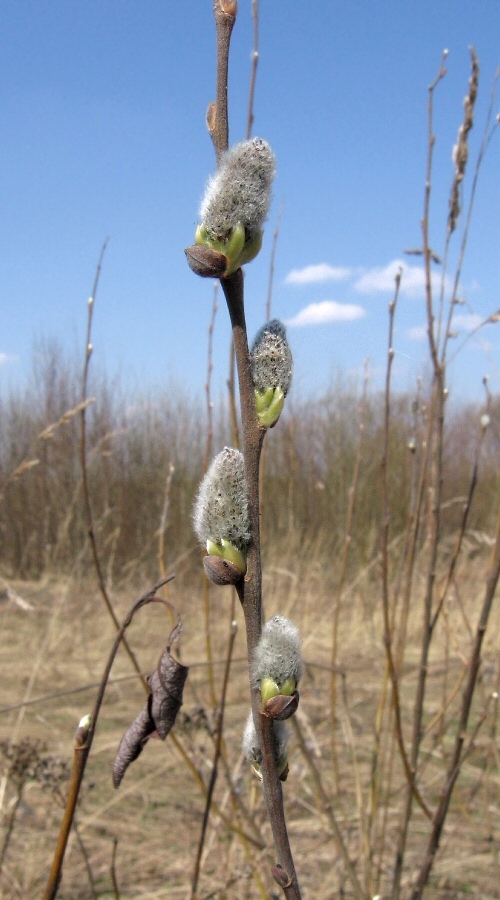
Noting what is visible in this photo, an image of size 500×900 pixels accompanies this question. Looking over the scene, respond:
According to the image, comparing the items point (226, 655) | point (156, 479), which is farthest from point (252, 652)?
point (156, 479)

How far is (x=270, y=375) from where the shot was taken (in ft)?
1.49

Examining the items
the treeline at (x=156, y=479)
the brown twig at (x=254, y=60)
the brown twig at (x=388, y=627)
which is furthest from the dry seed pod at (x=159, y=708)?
the treeline at (x=156, y=479)

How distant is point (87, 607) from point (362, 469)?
8.92ft

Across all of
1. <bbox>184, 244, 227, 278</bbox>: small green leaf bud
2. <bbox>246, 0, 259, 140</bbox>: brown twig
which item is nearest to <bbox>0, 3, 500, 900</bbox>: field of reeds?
<bbox>184, 244, 227, 278</bbox>: small green leaf bud

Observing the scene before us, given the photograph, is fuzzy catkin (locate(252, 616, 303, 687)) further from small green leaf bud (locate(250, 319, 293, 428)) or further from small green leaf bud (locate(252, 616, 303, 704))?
small green leaf bud (locate(250, 319, 293, 428))

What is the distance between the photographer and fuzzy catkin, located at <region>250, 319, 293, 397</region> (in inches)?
17.9

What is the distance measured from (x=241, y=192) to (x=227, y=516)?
192mm

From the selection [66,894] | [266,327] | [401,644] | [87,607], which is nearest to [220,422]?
[87,607]

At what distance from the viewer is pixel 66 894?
191 centimetres

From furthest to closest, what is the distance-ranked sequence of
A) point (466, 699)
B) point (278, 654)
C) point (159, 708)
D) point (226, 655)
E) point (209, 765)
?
point (226, 655)
point (209, 765)
point (466, 699)
point (159, 708)
point (278, 654)

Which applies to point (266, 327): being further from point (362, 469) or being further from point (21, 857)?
point (362, 469)

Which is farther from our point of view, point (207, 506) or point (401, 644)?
point (401, 644)

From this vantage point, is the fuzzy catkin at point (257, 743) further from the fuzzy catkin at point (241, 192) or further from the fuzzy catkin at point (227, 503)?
the fuzzy catkin at point (241, 192)

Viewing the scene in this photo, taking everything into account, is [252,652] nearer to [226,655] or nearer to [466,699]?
[466,699]
